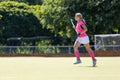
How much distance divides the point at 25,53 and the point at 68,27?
Answer: 1065 centimetres

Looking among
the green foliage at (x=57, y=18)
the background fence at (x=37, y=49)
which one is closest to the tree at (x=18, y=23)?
the green foliage at (x=57, y=18)

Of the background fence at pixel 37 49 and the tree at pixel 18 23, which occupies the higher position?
the tree at pixel 18 23

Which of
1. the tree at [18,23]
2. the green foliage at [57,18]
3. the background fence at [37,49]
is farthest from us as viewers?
the tree at [18,23]

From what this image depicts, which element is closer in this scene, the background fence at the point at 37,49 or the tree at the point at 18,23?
the background fence at the point at 37,49

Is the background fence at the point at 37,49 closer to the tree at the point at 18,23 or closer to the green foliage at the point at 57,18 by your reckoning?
the green foliage at the point at 57,18

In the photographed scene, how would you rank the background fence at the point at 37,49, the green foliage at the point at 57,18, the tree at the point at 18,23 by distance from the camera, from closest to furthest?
1. the background fence at the point at 37,49
2. the green foliage at the point at 57,18
3. the tree at the point at 18,23

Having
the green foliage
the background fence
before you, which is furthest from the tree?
the background fence

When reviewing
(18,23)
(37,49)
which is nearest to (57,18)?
(18,23)

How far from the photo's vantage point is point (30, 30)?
32281 mm

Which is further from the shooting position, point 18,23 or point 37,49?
point 18,23

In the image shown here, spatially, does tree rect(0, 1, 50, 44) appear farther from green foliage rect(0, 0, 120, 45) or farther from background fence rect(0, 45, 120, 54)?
background fence rect(0, 45, 120, 54)

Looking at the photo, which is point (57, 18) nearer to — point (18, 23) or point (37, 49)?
point (18, 23)

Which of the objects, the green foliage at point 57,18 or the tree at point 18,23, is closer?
the green foliage at point 57,18
